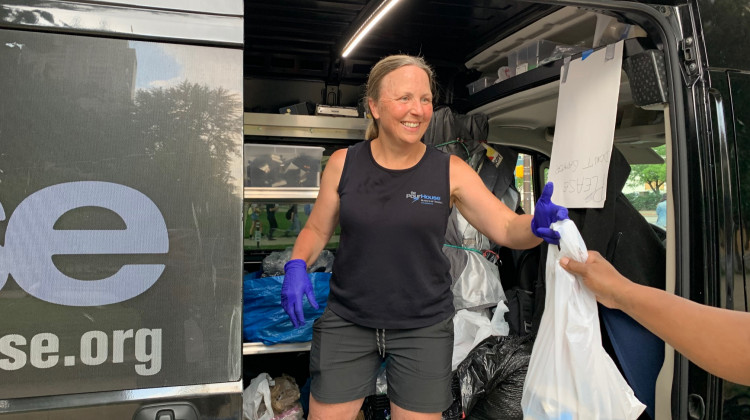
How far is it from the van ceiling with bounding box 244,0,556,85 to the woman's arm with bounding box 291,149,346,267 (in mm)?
913

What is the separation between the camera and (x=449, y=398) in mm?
2023

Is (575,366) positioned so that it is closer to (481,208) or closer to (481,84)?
(481,208)

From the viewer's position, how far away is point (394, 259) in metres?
1.87

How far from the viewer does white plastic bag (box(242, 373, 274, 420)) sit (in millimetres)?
2855

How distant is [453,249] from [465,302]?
313mm

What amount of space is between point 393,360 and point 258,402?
1231 mm

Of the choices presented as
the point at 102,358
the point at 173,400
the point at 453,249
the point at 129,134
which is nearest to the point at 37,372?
the point at 102,358

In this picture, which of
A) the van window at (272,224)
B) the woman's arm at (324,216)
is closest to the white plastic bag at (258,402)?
the van window at (272,224)

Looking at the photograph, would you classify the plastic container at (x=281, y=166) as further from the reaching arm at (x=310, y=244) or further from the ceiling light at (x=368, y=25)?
the reaching arm at (x=310, y=244)

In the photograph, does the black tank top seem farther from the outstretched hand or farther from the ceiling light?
the ceiling light

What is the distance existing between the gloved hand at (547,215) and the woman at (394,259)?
19 centimetres

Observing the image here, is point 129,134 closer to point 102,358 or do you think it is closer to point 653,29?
point 102,358

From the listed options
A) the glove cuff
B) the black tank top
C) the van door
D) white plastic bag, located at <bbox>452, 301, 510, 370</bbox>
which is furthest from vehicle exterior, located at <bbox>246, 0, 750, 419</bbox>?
the glove cuff

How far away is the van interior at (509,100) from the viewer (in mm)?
1844
